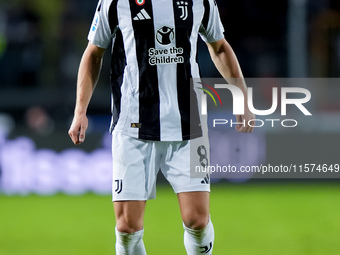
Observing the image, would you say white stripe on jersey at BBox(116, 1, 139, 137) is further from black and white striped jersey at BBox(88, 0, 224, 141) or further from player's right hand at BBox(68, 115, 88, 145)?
player's right hand at BBox(68, 115, 88, 145)

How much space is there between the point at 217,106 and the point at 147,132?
574 centimetres

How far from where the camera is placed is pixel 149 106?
3.89 metres

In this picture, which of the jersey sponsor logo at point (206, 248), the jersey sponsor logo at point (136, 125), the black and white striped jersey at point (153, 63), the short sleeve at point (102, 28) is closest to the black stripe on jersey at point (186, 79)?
the black and white striped jersey at point (153, 63)

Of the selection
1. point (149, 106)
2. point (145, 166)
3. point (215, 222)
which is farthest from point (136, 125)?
point (215, 222)

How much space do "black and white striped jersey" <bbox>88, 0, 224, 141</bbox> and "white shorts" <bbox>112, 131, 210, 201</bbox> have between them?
0.17 ft

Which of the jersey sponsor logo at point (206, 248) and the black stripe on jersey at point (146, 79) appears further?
the jersey sponsor logo at point (206, 248)

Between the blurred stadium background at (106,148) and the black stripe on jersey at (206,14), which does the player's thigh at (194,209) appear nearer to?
the black stripe on jersey at (206,14)

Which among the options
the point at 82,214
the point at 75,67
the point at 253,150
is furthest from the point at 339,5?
the point at 82,214

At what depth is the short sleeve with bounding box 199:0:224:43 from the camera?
13.0 ft

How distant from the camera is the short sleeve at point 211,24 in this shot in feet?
13.0

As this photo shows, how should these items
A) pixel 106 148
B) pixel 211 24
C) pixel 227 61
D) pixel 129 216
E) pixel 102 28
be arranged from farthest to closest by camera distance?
pixel 106 148, pixel 227 61, pixel 211 24, pixel 102 28, pixel 129 216

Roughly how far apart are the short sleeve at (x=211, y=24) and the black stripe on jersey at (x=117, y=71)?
0.50 meters

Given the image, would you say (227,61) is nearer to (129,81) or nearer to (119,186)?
(129,81)

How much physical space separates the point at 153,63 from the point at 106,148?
16.8 ft
